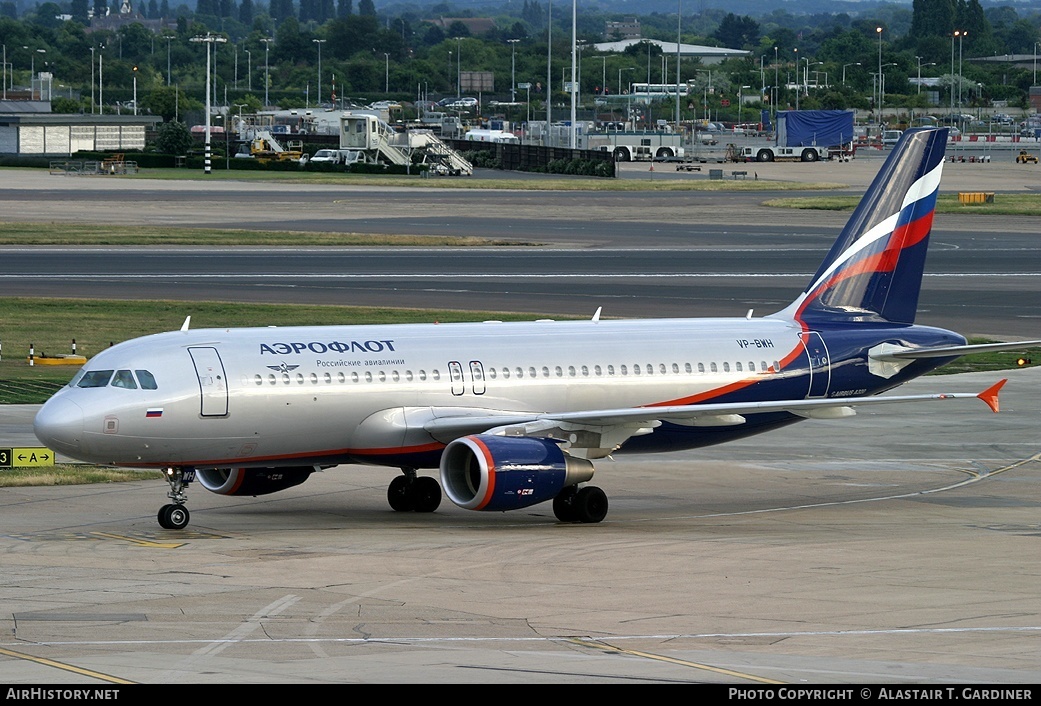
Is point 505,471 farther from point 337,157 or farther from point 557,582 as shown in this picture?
point 337,157

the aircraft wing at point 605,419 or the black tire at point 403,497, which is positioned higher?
the aircraft wing at point 605,419

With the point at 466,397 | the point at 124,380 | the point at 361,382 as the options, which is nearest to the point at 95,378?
the point at 124,380

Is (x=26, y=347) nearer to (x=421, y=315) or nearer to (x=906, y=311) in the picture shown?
(x=421, y=315)

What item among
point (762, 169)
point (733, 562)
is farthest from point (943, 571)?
point (762, 169)

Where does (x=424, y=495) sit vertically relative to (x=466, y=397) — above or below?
below

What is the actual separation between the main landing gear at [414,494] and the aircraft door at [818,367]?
29.5 ft

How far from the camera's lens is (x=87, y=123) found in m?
198

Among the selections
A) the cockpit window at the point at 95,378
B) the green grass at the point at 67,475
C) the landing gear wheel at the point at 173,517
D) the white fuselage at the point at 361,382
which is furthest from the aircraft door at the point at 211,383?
the green grass at the point at 67,475

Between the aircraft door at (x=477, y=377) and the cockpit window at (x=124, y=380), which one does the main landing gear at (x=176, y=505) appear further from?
the aircraft door at (x=477, y=377)

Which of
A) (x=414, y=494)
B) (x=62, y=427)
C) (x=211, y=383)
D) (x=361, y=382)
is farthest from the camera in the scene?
(x=414, y=494)

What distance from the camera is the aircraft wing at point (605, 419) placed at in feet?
103

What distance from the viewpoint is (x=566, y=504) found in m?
32.1

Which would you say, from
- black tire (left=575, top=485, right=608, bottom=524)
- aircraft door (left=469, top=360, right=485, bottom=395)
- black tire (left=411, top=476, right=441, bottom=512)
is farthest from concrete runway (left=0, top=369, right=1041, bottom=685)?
aircraft door (left=469, top=360, right=485, bottom=395)

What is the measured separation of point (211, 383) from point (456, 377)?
16.9ft
